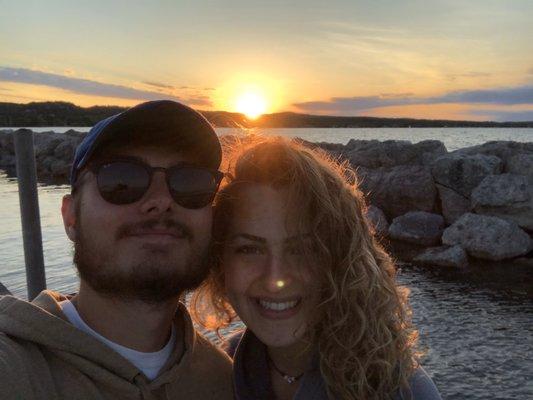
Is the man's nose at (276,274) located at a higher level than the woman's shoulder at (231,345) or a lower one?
higher

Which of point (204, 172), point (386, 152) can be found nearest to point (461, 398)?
point (204, 172)

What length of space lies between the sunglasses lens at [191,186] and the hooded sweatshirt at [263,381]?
0.99 metres

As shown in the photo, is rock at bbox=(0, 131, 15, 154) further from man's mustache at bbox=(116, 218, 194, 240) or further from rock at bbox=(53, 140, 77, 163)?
man's mustache at bbox=(116, 218, 194, 240)

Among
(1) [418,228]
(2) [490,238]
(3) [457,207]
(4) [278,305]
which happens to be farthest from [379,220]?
(4) [278,305]

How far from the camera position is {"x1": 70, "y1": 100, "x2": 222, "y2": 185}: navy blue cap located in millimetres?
2234

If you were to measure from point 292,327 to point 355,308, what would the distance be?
0.36 meters

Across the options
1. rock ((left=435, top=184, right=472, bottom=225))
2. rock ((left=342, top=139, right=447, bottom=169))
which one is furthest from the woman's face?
rock ((left=342, top=139, right=447, bottom=169))

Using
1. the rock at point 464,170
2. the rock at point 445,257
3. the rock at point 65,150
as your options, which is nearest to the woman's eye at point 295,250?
the rock at point 445,257

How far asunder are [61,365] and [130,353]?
332 millimetres

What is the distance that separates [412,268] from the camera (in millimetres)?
13344

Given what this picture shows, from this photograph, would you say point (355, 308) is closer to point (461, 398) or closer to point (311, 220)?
point (311, 220)

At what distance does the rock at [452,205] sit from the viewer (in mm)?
17156

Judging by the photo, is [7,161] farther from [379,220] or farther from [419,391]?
[419,391]

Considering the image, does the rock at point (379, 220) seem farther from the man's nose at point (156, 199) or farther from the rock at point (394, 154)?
the man's nose at point (156, 199)
